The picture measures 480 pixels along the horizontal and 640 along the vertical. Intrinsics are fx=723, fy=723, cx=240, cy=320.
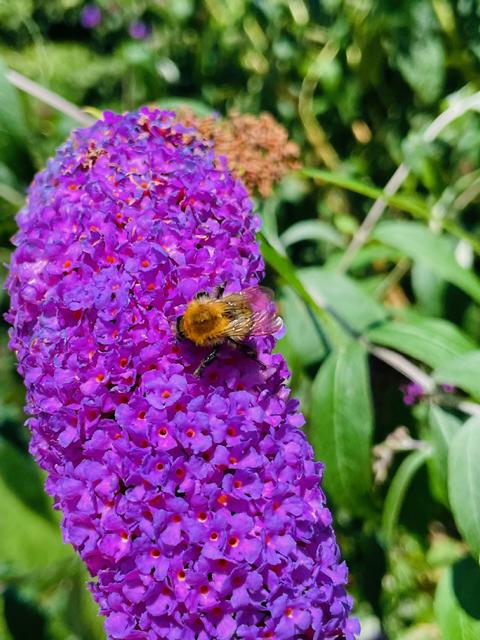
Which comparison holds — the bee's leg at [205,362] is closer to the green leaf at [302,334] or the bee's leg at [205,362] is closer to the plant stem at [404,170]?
the green leaf at [302,334]

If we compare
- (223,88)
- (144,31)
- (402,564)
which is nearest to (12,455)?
(402,564)

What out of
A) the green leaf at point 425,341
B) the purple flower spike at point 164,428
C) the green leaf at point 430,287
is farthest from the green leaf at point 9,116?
the green leaf at point 430,287

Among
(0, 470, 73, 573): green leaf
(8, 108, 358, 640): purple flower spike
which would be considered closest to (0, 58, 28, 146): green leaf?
(8, 108, 358, 640): purple flower spike

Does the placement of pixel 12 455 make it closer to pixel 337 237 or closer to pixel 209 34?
pixel 337 237

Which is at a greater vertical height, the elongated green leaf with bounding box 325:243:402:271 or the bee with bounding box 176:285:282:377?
the elongated green leaf with bounding box 325:243:402:271

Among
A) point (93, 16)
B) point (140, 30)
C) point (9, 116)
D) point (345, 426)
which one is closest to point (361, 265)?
point (345, 426)

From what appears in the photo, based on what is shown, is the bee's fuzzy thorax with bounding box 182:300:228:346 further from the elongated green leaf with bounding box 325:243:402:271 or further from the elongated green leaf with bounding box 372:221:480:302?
the elongated green leaf with bounding box 325:243:402:271
